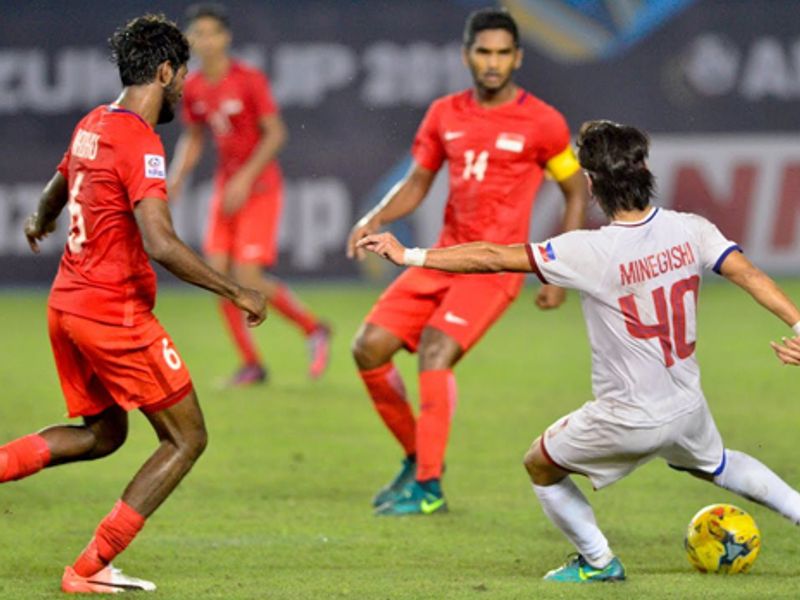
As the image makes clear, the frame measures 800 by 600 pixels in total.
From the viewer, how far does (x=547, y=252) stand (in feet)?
20.8

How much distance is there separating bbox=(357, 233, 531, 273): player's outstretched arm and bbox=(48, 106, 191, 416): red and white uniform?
2.92 ft

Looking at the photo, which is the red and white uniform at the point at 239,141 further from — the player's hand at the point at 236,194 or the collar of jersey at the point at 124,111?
the collar of jersey at the point at 124,111

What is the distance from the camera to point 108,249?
6.56m

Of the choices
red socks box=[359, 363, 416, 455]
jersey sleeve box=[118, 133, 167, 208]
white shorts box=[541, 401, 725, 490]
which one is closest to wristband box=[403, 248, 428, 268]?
white shorts box=[541, 401, 725, 490]

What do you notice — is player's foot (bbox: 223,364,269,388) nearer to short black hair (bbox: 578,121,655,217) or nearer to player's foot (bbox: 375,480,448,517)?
player's foot (bbox: 375,480,448,517)

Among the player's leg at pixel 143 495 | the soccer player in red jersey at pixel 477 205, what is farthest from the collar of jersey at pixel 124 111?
the soccer player in red jersey at pixel 477 205

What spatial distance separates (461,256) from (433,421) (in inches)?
78.2

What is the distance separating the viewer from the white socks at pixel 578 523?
656cm

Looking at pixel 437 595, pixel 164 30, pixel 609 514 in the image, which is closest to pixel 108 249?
pixel 164 30

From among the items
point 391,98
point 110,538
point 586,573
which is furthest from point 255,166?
point 586,573

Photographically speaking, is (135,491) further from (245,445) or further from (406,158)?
(406,158)

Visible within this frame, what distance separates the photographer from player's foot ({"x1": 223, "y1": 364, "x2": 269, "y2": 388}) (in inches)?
494

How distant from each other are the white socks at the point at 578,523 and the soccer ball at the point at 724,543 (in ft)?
1.33

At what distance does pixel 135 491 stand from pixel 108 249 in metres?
0.95
